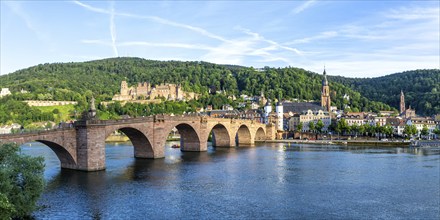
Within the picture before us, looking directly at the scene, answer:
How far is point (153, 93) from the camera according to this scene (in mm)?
181000

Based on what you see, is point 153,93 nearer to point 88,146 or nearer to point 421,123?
point 421,123

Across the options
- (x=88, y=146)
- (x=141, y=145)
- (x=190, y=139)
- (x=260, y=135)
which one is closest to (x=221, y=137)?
(x=190, y=139)

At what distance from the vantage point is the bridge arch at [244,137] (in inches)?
4023

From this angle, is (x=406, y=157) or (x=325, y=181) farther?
(x=406, y=157)

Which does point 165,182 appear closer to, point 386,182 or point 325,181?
point 325,181

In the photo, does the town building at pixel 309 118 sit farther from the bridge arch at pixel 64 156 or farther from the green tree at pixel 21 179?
the green tree at pixel 21 179

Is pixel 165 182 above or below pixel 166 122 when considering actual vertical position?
below

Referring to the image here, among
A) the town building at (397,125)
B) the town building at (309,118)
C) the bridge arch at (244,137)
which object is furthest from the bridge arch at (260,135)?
the town building at (397,125)

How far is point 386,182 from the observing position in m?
45.0

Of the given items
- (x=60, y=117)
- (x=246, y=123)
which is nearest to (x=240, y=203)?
(x=246, y=123)

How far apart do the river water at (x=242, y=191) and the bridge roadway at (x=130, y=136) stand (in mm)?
1854

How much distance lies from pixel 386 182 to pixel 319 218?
1713 cm

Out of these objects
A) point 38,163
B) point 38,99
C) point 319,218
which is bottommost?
point 319,218

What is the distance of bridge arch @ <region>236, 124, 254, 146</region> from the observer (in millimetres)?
102188
